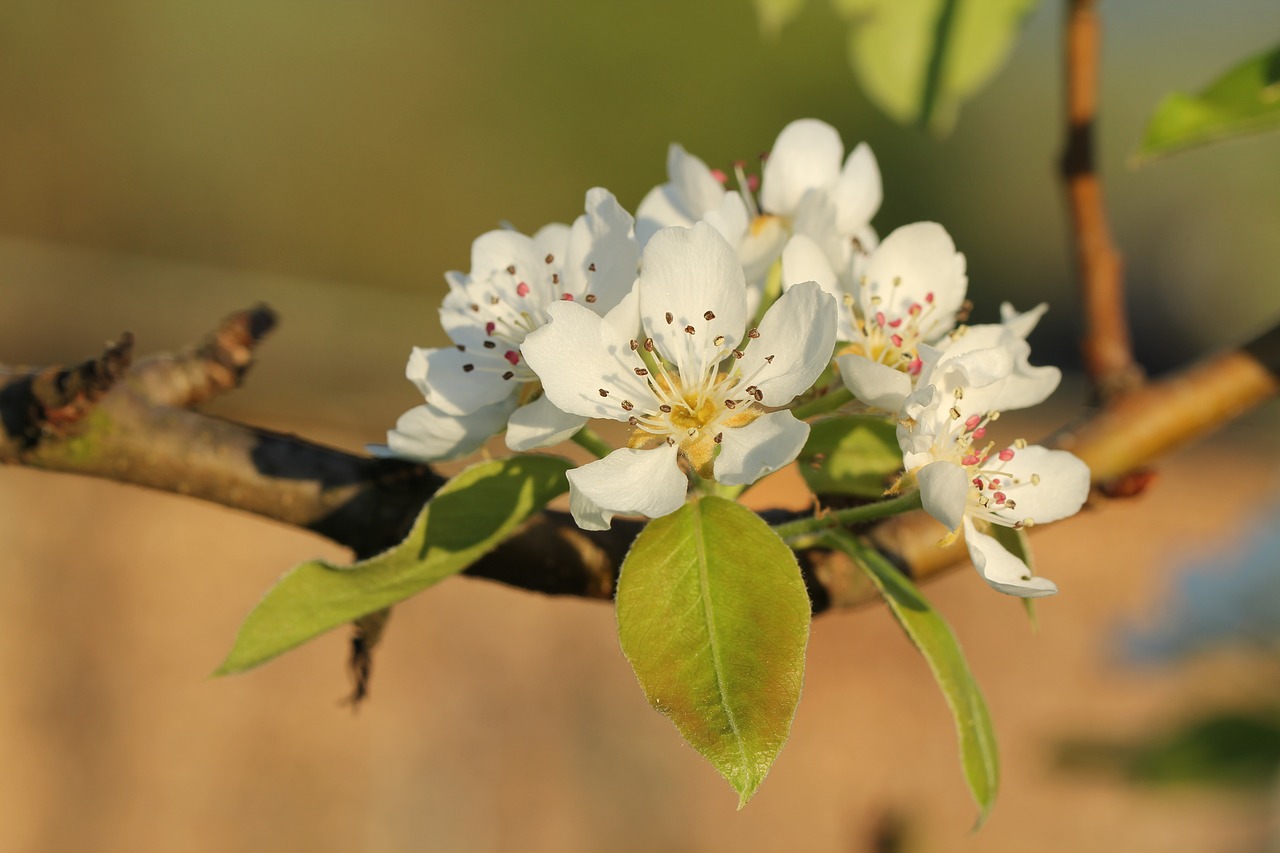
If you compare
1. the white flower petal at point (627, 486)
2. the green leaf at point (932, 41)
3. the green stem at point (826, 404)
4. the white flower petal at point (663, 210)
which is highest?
the green leaf at point (932, 41)

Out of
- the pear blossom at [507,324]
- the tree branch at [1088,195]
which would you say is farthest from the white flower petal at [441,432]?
the tree branch at [1088,195]

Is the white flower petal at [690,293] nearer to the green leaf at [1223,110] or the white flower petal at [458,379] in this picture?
the white flower petal at [458,379]

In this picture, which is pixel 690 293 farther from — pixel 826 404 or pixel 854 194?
pixel 854 194

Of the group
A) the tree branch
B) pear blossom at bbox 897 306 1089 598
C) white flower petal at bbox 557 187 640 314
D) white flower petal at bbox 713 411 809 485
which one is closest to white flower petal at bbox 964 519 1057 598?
pear blossom at bbox 897 306 1089 598

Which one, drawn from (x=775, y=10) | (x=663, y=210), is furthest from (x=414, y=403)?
(x=663, y=210)

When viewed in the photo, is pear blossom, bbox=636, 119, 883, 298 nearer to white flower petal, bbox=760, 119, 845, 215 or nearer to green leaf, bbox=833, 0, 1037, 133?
white flower petal, bbox=760, 119, 845, 215
